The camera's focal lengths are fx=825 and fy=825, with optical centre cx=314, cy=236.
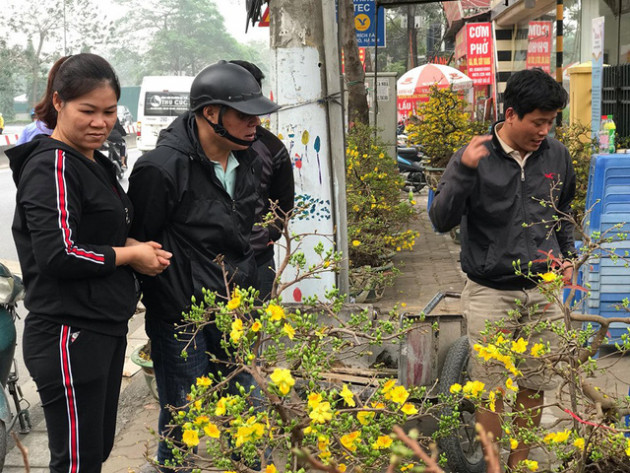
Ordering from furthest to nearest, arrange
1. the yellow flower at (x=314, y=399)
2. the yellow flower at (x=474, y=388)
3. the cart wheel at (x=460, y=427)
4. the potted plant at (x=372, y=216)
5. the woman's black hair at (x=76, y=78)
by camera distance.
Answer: the potted plant at (x=372, y=216), the cart wheel at (x=460, y=427), the woman's black hair at (x=76, y=78), the yellow flower at (x=474, y=388), the yellow flower at (x=314, y=399)

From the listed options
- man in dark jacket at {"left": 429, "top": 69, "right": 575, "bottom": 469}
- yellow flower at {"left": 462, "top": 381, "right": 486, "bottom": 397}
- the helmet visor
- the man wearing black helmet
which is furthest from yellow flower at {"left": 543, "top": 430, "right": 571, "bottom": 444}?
the helmet visor

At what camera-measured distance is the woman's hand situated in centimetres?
282

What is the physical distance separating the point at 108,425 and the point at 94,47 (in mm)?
57674

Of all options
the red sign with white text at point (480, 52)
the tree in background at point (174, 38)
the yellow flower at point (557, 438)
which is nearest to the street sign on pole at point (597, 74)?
the yellow flower at point (557, 438)

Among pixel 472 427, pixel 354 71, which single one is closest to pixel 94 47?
pixel 354 71

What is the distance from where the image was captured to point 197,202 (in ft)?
10.5

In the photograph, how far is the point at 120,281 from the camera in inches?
113

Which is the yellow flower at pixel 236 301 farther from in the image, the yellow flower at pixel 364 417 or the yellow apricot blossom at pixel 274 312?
the yellow flower at pixel 364 417

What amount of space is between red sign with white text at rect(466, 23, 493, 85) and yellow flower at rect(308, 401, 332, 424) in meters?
20.1

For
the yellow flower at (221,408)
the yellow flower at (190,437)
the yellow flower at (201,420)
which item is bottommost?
the yellow flower at (190,437)

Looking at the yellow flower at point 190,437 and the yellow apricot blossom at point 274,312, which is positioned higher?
the yellow apricot blossom at point 274,312

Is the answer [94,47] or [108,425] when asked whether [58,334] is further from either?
[94,47]

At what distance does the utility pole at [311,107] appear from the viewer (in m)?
5.24

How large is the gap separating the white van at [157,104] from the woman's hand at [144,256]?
66.9 feet
